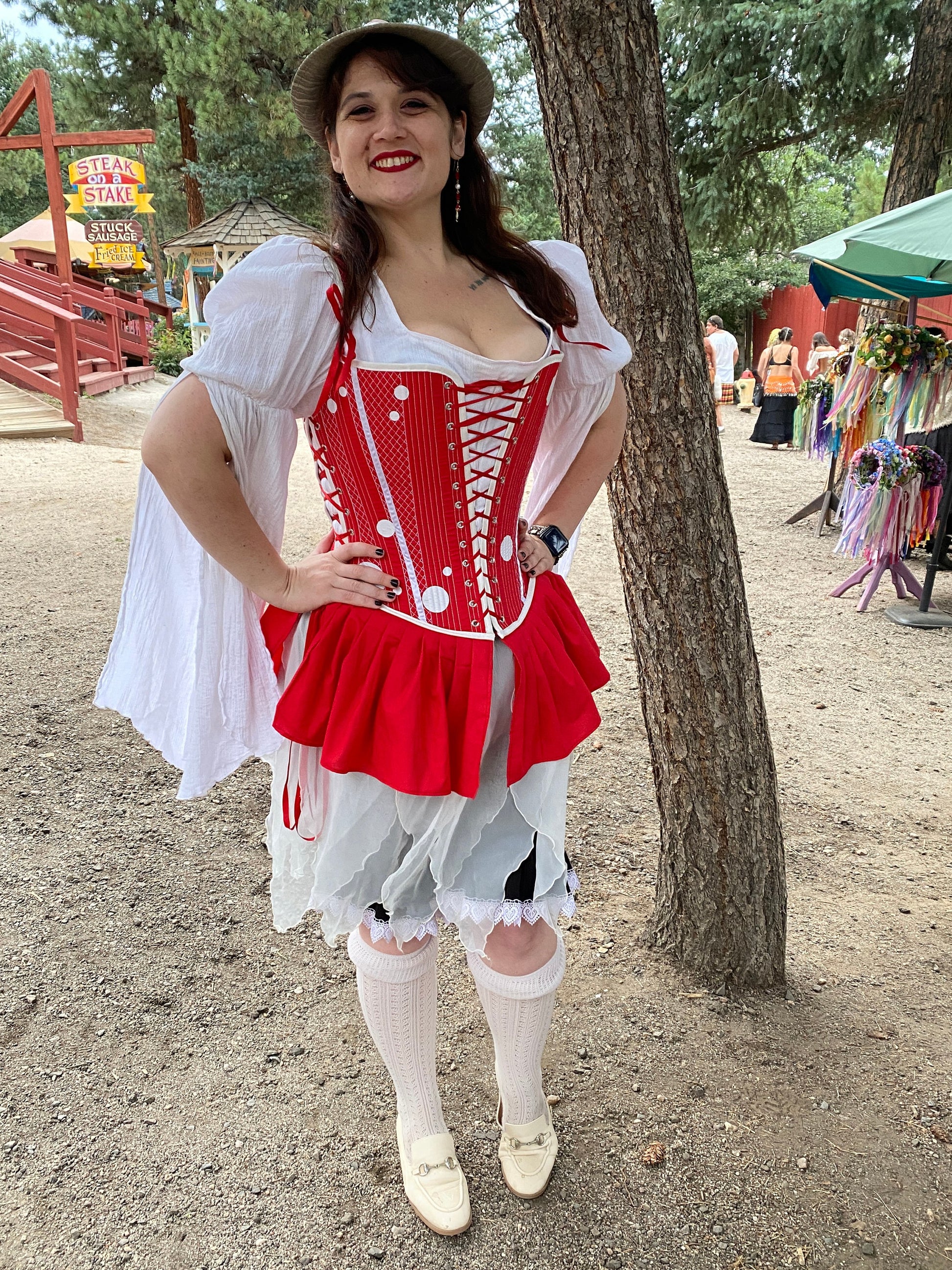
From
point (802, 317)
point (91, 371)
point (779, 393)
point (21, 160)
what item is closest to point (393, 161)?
point (779, 393)

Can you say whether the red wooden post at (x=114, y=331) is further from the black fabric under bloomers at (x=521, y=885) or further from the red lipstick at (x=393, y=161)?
the black fabric under bloomers at (x=521, y=885)

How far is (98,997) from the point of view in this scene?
6.98 ft

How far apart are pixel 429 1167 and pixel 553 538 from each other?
1092mm

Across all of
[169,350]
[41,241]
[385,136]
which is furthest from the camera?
[41,241]

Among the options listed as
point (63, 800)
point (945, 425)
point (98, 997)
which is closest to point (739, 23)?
point (945, 425)

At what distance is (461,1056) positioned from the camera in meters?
1.95

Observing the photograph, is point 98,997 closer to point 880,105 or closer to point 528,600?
point 528,600

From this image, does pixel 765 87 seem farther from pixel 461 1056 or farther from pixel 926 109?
pixel 461 1056

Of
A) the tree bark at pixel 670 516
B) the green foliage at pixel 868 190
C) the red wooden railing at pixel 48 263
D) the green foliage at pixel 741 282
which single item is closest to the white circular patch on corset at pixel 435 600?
the tree bark at pixel 670 516

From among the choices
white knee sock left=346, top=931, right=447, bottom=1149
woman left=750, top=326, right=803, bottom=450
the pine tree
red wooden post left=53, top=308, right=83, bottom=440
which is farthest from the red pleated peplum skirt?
the pine tree

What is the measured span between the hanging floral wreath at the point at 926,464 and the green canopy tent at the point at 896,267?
0.43 feet

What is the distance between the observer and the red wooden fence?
18766mm

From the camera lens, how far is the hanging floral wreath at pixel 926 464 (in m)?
5.13

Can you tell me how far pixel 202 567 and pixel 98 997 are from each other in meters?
1.19
